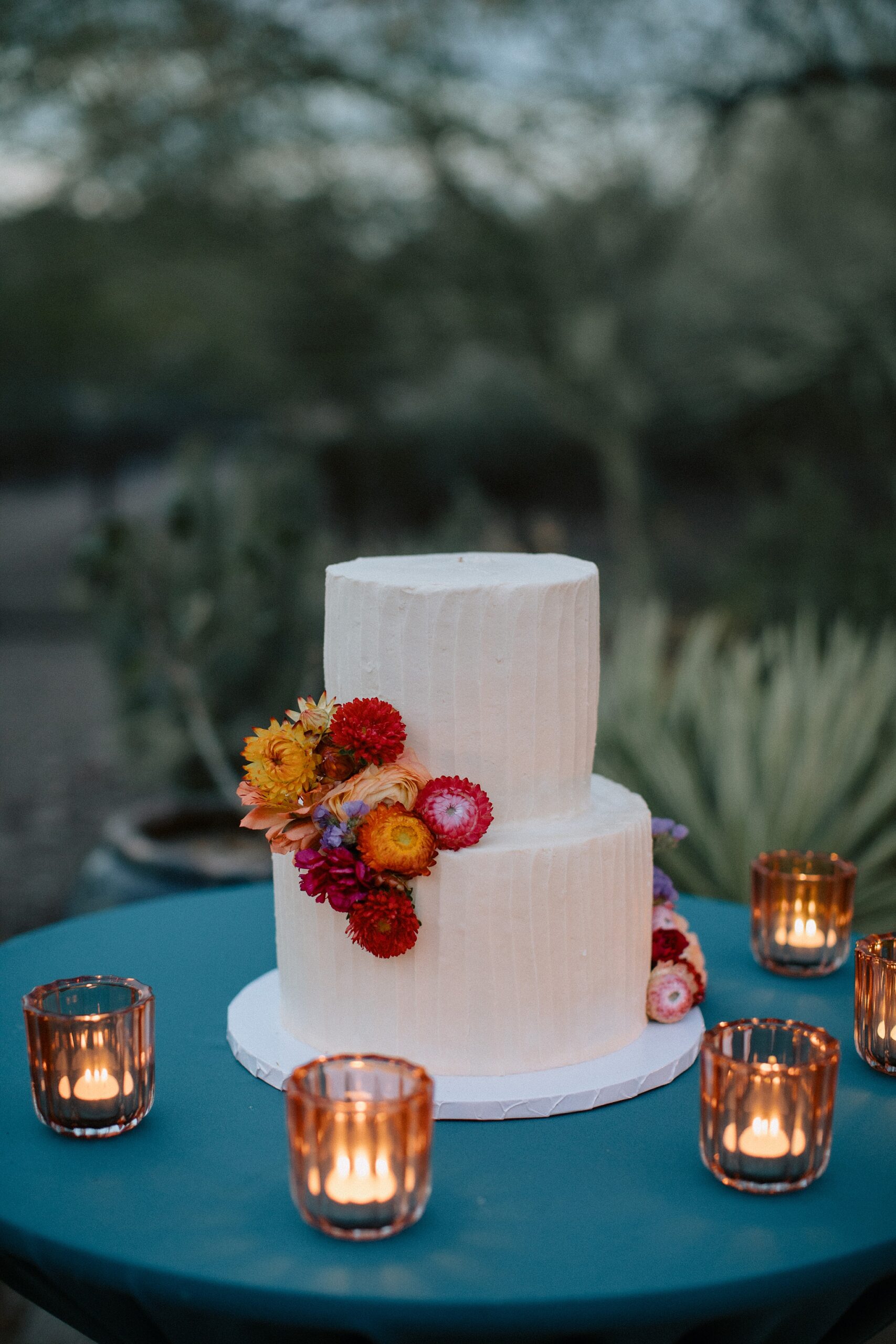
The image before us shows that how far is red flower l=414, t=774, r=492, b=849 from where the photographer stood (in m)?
1.53

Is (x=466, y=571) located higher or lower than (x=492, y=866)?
higher

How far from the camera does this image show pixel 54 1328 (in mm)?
2496

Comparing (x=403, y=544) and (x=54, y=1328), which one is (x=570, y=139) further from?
(x=54, y=1328)

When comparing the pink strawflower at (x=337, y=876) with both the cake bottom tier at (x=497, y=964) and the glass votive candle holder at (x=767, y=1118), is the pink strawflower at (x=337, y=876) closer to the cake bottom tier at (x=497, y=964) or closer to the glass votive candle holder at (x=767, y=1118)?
the cake bottom tier at (x=497, y=964)

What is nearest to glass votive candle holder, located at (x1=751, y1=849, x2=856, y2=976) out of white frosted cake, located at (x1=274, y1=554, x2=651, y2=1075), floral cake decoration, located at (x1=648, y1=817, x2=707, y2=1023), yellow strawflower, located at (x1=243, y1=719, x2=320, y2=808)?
floral cake decoration, located at (x1=648, y1=817, x2=707, y2=1023)

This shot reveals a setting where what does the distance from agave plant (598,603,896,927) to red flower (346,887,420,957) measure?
4.59 feet

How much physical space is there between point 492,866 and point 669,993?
387 millimetres

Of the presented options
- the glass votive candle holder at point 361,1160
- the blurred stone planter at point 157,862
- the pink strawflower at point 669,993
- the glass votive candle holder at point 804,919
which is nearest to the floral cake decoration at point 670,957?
the pink strawflower at point 669,993

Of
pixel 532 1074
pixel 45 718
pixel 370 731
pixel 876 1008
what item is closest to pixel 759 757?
pixel 876 1008

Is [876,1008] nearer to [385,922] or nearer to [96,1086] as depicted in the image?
[385,922]

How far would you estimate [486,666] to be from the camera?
1.58m

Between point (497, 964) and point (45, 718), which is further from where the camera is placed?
point (45, 718)

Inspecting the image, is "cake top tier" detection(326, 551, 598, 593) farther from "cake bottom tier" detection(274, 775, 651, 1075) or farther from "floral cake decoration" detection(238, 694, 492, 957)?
"cake bottom tier" detection(274, 775, 651, 1075)

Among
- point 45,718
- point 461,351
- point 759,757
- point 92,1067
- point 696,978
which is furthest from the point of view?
point 461,351
